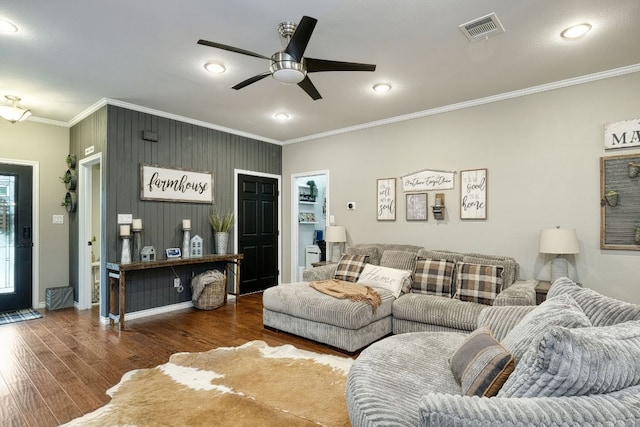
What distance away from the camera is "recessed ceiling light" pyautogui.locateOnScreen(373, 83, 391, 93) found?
12.2 ft

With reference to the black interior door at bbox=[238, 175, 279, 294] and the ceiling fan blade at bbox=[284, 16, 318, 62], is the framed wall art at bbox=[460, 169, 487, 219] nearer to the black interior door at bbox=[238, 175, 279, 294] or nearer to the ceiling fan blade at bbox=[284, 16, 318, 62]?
the ceiling fan blade at bbox=[284, 16, 318, 62]

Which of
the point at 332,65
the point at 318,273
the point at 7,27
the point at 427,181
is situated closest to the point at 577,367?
the point at 332,65

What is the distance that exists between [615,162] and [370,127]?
2.87 meters

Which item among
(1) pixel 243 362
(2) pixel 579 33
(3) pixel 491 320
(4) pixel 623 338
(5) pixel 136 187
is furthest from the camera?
(5) pixel 136 187

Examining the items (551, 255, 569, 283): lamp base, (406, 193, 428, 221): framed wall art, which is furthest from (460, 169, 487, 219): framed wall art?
(551, 255, 569, 283): lamp base

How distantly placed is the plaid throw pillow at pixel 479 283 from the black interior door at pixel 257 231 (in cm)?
340

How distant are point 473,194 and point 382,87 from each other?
1.68 metres

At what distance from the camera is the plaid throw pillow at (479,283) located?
3.37 meters

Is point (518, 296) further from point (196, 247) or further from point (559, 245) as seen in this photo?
point (196, 247)

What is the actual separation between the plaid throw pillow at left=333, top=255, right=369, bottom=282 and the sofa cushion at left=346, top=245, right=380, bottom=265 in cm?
14

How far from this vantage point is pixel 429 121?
457 centimetres

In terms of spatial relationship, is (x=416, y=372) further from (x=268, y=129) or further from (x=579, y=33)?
(x=268, y=129)

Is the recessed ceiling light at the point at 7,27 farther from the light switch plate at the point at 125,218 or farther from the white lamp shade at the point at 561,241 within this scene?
the white lamp shade at the point at 561,241

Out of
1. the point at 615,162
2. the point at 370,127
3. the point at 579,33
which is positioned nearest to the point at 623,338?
the point at 579,33
